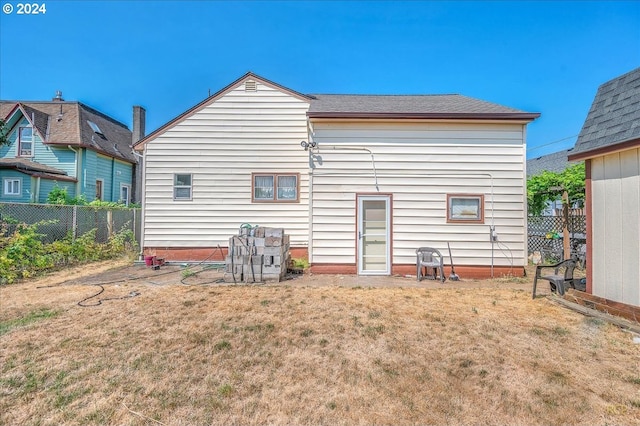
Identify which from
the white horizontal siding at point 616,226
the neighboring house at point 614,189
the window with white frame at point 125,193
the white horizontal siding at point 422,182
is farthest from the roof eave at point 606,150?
the window with white frame at point 125,193

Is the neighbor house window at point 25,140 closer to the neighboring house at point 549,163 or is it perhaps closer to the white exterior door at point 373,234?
the white exterior door at point 373,234

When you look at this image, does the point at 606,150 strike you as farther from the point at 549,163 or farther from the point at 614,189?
the point at 549,163

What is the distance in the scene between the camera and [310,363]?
3203 mm

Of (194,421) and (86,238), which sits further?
(86,238)

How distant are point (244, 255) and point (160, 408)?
4616 mm

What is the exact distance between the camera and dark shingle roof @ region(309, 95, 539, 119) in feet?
24.7

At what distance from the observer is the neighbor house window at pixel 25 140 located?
15.0 m

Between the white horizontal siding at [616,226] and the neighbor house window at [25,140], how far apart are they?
22030 mm

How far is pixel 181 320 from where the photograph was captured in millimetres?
4410

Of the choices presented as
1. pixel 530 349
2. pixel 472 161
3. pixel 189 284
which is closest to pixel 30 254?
pixel 189 284

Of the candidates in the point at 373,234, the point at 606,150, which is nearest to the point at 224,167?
the point at 373,234

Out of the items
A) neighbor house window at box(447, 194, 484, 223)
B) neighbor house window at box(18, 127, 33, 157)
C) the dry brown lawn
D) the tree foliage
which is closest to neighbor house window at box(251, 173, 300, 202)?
the dry brown lawn

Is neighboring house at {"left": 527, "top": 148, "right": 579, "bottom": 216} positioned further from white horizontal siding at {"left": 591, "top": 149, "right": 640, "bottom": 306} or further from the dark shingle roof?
white horizontal siding at {"left": 591, "top": 149, "right": 640, "bottom": 306}

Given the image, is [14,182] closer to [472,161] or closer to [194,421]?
[194,421]
